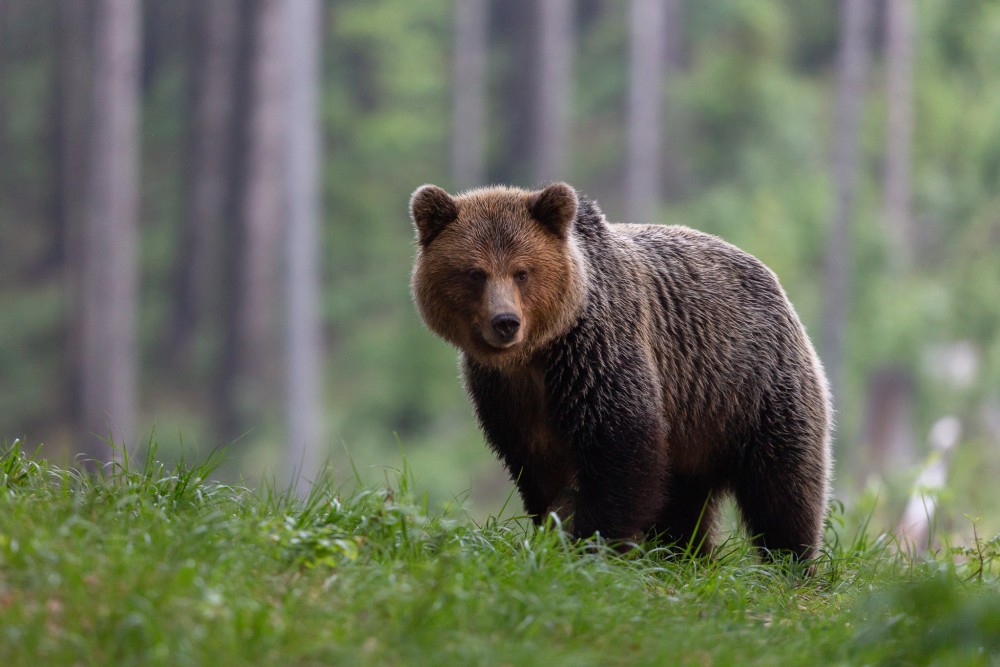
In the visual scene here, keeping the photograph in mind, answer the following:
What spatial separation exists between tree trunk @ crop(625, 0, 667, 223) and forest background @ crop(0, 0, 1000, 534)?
7 centimetres

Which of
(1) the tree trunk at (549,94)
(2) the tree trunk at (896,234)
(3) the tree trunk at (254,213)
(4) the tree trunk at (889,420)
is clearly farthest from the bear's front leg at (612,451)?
(1) the tree trunk at (549,94)

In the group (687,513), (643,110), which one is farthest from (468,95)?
(687,513)

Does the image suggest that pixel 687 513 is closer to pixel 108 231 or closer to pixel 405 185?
pixel 108 231

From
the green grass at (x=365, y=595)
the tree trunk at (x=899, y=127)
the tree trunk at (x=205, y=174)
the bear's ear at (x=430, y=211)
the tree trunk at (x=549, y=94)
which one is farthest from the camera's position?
the tree trunk at (x=549, y=94)

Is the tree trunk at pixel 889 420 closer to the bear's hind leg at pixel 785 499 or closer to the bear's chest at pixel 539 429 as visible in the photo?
the bear's hind leg at pixel 785 499

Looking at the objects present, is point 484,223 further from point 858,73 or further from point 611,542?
point 858,73

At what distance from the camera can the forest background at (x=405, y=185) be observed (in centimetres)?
2200

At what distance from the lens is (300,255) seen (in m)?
22.2

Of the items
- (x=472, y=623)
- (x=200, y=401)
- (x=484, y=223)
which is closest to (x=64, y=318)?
(x=200, y=401)

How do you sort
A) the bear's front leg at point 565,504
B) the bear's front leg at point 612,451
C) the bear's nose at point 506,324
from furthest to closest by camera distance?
the bear's front leg at point 565,504 < the bear's front leg at point 612,451 < the bear's nose at point 506,324

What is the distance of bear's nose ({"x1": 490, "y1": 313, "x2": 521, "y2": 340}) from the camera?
17.7 ft

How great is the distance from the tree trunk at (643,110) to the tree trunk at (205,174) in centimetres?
834

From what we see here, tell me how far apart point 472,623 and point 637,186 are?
2267cm

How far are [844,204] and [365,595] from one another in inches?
790
